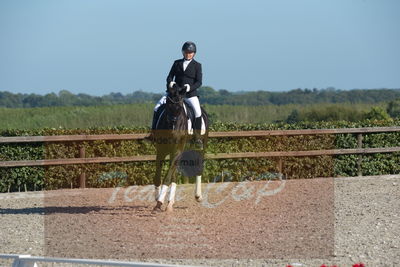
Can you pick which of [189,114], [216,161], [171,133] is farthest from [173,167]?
[216,161]

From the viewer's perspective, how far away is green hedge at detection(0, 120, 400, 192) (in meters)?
16.0

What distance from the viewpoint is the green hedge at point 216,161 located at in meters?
16.0

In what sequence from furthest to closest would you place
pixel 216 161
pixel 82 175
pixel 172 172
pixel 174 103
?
pixel 216 161 → pixel 82 175 → pixel 172 172 → pixel 174 103

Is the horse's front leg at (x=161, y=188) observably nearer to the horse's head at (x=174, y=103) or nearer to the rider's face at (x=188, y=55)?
the horse's head at (x=174, y=103)

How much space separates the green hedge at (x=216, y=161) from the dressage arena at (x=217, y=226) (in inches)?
31.9

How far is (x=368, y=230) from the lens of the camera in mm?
10195

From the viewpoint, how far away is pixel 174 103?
1147cm

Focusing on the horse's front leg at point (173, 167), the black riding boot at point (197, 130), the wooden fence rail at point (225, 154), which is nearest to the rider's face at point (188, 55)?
the black riding boot at point (197, 130)

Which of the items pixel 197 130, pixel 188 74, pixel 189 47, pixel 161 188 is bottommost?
pixel 161 188

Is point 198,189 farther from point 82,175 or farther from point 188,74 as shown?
point 82,175

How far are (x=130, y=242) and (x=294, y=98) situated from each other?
4547 centimetres

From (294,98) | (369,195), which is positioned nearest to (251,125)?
(369,195)

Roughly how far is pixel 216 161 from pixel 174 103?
603cm

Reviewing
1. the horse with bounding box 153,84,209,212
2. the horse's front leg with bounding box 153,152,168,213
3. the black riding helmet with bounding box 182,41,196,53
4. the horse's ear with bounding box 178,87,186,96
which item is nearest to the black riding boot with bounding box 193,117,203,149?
the horse with bounding box 153,84,209,212
